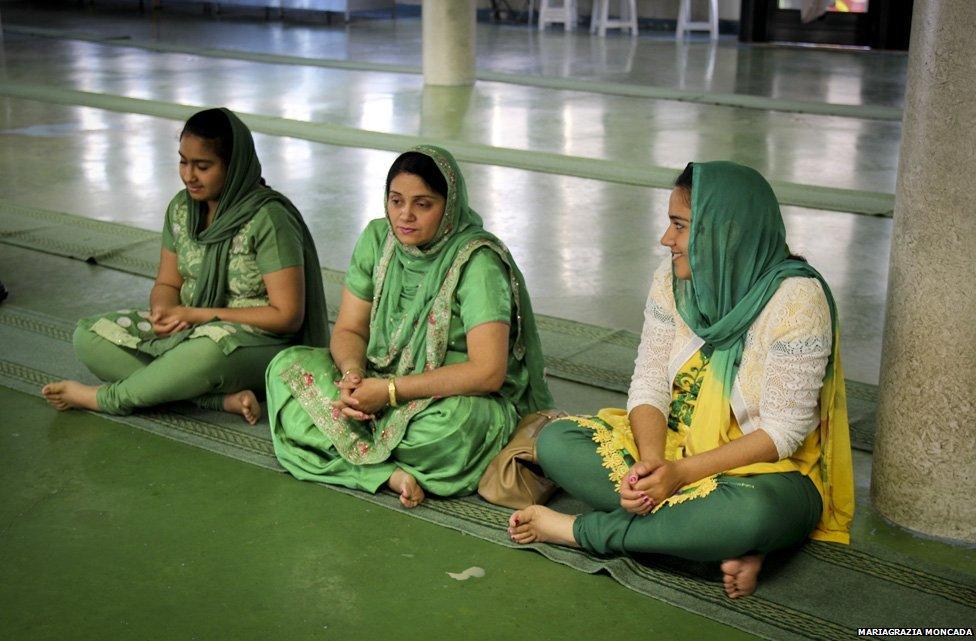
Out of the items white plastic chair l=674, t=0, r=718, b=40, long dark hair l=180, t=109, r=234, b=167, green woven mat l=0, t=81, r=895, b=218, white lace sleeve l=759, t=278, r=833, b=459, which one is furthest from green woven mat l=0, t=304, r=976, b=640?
white plastic chair l=674, t=0, r=718, b=40

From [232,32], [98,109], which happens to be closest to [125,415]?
[98,109]

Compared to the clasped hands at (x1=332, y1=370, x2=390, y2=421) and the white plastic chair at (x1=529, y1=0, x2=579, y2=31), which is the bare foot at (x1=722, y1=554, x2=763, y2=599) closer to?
the clasped hands at (x1=332, y1=370, x2=390, y2=421)

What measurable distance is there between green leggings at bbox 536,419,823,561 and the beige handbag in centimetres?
17

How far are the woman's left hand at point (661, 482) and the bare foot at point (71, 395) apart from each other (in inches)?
63.7

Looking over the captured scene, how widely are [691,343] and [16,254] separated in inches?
130

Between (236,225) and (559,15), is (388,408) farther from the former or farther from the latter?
(559,15)

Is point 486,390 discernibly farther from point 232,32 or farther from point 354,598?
point 232,32

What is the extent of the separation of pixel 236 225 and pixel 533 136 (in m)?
4.64

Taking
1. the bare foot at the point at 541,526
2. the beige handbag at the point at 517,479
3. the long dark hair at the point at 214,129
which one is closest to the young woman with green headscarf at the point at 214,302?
the long dark hair at the point at 214,129

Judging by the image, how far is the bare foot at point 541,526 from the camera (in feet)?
8.36

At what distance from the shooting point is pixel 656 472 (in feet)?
7.82

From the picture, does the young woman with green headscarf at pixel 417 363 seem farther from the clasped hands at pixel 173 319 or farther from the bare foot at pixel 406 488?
the clasped hands at pixel 173 319

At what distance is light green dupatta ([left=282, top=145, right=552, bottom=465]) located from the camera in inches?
111

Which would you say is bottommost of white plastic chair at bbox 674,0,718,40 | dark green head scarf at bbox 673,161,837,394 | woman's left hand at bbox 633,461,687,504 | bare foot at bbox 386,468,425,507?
bare foot at bbox 386,468,425,507
